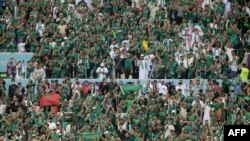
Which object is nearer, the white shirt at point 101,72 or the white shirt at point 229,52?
the white shirt at point 101,72

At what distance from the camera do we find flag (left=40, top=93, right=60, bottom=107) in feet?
96.6

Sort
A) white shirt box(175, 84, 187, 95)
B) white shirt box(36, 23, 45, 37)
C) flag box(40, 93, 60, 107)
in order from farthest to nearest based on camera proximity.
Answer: white shirt box(36, 23, 45, 37)
white shirt box(175, 84, 187, 95)
flag box(40, 93, 60, 107)

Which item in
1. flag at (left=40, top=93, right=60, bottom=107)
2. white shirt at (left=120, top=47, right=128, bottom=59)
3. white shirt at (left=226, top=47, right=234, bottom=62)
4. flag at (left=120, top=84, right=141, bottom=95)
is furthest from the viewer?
white shirt at (left=226, top=47, right=234, bottom=62)

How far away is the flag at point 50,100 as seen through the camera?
29438mm

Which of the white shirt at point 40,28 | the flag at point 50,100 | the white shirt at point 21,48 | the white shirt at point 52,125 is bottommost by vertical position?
the white shirt at point 52,125

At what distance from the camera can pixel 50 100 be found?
1161 inches

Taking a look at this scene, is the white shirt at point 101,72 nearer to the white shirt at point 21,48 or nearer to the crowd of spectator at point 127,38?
the crowd of spectator at point 127,38

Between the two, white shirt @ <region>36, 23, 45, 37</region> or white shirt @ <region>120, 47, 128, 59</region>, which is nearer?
white shirt @ <region>120, 47, 128, 59</region>

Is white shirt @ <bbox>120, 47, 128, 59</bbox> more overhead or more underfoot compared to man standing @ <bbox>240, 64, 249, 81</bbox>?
more overhead

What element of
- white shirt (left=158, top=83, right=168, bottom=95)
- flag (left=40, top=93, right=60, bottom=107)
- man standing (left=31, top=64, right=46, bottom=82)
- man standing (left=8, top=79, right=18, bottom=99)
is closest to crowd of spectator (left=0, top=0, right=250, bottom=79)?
man standing (left=31, top=64, right=46, bottom=82)

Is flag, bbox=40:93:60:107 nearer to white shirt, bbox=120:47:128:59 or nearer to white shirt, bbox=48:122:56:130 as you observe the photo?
white shirt, bbox=48:122:56:130

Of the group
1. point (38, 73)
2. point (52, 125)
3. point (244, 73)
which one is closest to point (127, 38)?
point (38, 73)

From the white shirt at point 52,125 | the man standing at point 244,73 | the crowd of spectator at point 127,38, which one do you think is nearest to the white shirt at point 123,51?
the crowd of spectator at point 127,38

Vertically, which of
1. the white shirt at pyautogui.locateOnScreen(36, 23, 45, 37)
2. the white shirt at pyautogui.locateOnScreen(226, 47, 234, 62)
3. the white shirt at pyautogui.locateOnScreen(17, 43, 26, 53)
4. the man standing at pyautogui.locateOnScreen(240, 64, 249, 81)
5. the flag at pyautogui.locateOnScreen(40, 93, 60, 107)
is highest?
the white shirt at pyautogui.locateOnScreen(36, 23, 45, 37)
